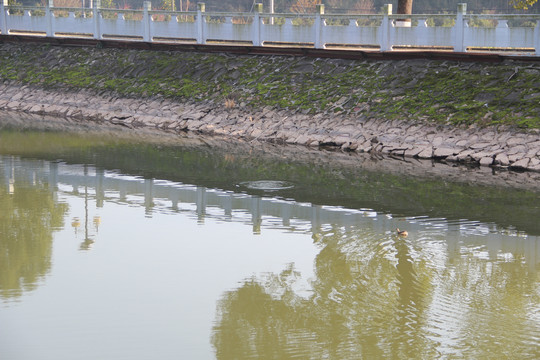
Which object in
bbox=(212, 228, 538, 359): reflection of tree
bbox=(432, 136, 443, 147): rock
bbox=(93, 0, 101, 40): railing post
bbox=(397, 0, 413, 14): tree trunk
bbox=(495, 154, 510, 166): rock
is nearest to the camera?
bbox=(212, 228, 538, 359): reflection of tree

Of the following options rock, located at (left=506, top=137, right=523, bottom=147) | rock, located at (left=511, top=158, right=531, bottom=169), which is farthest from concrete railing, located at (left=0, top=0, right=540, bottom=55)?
rock, located at (left=511, top=158, right=531, bottom=169)

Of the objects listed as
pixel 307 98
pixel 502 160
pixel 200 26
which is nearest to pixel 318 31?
pixel 307 98

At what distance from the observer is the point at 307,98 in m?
26.5

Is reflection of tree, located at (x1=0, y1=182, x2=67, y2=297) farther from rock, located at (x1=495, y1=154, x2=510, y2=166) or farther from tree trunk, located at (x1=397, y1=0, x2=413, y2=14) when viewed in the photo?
tree trunk, located at (x1=397, y1=0, x2=413, y2=14)

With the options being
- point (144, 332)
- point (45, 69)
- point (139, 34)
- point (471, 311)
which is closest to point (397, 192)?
point (471, 311)

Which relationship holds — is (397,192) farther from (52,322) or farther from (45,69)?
(45,69)

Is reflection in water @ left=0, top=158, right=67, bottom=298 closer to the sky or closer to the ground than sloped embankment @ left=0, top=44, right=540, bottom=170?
Answer: closer to the ground

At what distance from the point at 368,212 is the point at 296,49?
12.7 meters

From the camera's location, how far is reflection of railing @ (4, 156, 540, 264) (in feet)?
49.1

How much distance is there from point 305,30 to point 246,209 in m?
12.9

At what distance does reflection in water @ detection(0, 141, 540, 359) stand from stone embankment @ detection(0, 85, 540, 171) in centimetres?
600

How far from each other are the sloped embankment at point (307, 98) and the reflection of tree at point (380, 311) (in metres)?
8.88

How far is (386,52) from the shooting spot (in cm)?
2664

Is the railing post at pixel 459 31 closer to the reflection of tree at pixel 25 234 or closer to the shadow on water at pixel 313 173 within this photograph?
the shadow on water at pixel 313 173
